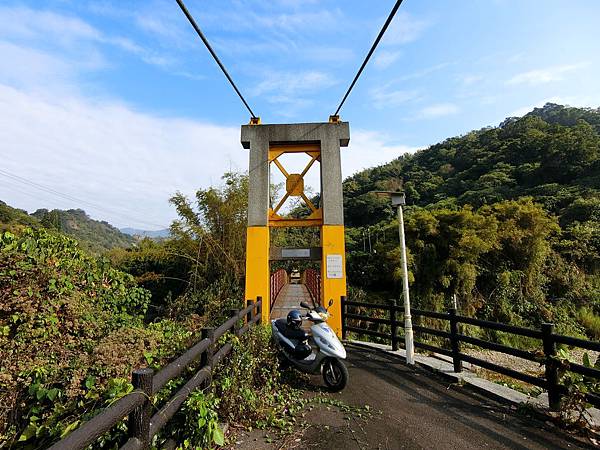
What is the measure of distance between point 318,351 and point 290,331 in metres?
0.56

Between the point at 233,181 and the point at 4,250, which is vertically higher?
the point at 233,181

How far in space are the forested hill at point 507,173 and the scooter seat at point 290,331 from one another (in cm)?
1517

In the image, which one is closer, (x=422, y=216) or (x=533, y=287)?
(x=422, y=216)

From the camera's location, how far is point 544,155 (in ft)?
69.7

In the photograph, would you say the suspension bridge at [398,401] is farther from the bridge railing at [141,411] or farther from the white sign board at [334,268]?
the white sign board at [334,268]

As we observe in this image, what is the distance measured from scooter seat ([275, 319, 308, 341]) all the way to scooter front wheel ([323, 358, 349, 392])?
0.42 meters

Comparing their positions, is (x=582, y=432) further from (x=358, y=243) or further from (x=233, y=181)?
(x=358, y=243)

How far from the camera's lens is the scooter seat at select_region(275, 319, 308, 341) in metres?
3.89

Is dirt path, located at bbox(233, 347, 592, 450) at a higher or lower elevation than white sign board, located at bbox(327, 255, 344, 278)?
lower

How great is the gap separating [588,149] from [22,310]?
85.3 feet

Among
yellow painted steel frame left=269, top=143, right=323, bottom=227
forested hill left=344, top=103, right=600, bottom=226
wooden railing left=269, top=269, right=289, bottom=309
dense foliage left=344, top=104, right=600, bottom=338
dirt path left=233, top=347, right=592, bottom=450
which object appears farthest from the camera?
forested hill left=344, top=103, right=600, bottom=226

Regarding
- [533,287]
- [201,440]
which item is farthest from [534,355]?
[533,287]

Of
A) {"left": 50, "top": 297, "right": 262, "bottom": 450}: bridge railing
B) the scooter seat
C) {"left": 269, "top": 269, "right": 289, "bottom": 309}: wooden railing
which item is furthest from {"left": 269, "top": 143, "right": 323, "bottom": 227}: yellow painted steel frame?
{"left": 50, "top": 297, "right": 262, "bottom": 450}: bridge railing

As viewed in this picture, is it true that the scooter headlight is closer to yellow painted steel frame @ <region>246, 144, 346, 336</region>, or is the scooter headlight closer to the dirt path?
the dirt path
